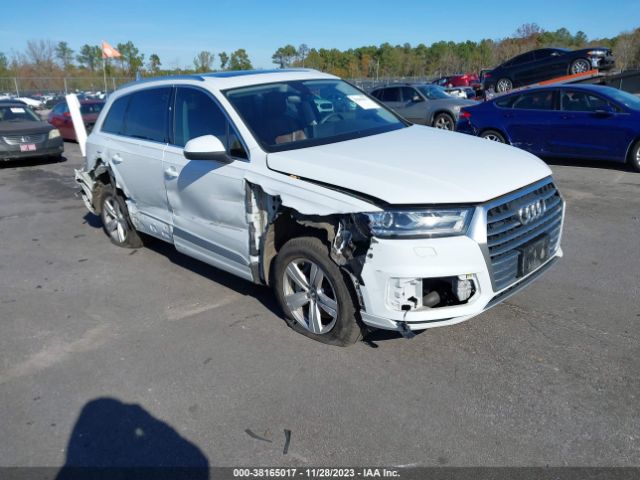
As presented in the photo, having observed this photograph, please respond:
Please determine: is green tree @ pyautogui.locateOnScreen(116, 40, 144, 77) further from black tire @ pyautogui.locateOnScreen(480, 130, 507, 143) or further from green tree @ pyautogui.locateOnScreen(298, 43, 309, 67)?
black tire @ pyautogui.locateOnScreen(480, 130, 507, 143)

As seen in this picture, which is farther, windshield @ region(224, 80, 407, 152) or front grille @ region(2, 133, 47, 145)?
front grille @ region(2, 133, 47, 145)

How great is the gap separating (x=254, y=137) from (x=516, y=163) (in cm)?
193

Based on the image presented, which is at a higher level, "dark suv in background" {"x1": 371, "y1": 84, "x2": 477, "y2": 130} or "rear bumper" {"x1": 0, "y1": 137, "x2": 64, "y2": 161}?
"dark suv in background" {"x1": 371, "y1": 84, "x2": 477, "y2": 130}

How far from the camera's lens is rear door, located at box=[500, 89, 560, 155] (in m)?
10.0

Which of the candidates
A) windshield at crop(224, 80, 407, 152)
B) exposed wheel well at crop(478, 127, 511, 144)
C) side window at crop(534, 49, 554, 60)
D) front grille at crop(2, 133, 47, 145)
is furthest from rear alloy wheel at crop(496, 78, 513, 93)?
windshield at crop(224, 80, 407, 152)

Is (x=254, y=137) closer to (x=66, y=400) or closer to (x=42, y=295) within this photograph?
(x=66, y=400)

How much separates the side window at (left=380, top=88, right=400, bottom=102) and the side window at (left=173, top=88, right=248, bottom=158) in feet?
39.6

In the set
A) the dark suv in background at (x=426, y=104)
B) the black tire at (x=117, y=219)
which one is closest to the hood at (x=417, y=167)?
the black tire at (x=117, y=219)

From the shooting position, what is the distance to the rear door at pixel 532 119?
32.9 ft

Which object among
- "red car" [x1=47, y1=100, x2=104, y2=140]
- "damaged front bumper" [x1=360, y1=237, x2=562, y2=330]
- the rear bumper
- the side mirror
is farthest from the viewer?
"red car" [x1=47, y1=100, x2=104, y2=140]

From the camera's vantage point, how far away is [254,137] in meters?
4.11

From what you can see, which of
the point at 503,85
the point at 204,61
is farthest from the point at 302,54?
the point at 503,85

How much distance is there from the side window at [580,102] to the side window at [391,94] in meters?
6.66

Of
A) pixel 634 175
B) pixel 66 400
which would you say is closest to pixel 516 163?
pixel 66 400
